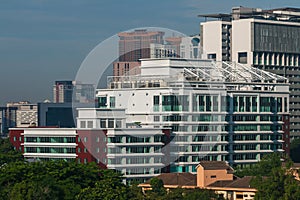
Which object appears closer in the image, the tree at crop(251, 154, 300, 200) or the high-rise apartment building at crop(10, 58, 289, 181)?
the tree at crop(251, 154, 300, 200)

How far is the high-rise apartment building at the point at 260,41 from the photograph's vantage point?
284 ft

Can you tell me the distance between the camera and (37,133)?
2271 inches

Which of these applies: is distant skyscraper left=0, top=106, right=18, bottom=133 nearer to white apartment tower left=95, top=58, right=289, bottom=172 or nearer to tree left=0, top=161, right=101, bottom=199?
white apartment tower left=95, top=58, right=289, bottom=172

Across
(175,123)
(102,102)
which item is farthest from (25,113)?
(175,123)

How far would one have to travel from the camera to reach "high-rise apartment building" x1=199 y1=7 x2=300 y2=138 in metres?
86.4

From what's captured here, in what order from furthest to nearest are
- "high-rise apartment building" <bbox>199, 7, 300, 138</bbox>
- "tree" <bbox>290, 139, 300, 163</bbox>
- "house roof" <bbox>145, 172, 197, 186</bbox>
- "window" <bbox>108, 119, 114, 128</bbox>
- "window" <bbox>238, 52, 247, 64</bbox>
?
"window" <bbox>238, 52, 247, 64</bbox>
"high-rise apartment building" <bbox>199, 7, 300, 138</bbox>
"tree" <bbox>290, 139, 300, 163</bbox>
"window" <bbox>108, 119, 114, 128</bbox>
"house roof" <bbox>145, 172, 197, 186</bbox>

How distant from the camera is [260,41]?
86438 mm

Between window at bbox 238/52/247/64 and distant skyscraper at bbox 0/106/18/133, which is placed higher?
window at bbox 238/52/247/64

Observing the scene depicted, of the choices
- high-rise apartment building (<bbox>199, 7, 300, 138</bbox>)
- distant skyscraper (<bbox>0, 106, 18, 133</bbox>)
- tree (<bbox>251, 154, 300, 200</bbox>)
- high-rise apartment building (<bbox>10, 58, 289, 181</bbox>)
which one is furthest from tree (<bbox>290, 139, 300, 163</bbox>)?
distant skyscraper (<bbox>0, 106, 18, 133</bbox>)

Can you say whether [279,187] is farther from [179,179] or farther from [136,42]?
[136,42]

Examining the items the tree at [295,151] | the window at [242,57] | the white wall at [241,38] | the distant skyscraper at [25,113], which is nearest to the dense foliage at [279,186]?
the tree at [295,151]

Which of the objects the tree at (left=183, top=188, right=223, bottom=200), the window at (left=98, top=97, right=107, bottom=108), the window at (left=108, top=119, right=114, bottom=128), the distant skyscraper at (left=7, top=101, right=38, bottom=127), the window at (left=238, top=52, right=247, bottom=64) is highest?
the window at (left=238, top=52, right=247, bottom=64)

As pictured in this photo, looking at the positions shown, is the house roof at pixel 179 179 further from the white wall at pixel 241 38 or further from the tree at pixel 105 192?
the white wall at pixel 241 38

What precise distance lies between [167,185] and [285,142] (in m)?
18.1
